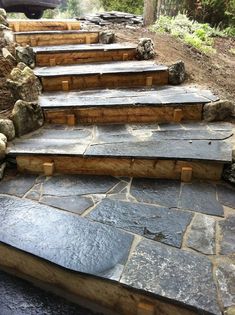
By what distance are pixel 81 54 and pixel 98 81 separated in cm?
87

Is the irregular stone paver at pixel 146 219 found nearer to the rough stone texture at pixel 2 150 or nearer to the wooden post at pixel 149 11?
the rough stone texture at pixel 2 150

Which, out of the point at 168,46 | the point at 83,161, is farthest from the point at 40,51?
the point at 83,161

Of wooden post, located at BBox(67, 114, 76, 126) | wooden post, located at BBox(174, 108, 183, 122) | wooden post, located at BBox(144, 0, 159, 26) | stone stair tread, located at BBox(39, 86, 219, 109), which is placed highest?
wooden post, located at BBox(144, 0, 159, 26)

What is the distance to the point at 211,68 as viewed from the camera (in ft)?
13.8

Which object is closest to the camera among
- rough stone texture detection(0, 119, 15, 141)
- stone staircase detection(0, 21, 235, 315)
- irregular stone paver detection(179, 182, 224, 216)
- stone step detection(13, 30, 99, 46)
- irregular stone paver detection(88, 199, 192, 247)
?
stone staircase detection(0, 21, 235, 315)

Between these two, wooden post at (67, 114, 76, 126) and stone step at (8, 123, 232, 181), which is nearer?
stone step at (8, 123, 232, 181)

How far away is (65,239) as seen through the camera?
1.79 metres

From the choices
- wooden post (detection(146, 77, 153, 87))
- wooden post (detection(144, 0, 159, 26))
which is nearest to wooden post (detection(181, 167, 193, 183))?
wooden post (detection(146, 77, 153, 87))

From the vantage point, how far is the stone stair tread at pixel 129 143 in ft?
7.74

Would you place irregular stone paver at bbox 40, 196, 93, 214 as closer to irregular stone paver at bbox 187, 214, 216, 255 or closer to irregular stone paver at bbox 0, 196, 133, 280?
irregular stone paver at bbox 0, 196, 133, 280

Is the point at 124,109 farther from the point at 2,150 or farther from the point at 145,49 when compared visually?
the point at 145,49

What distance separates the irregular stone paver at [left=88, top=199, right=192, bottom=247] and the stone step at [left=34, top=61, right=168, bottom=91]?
1962 millimetres

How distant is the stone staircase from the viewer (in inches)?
60.8

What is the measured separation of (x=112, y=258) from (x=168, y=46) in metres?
3.94
